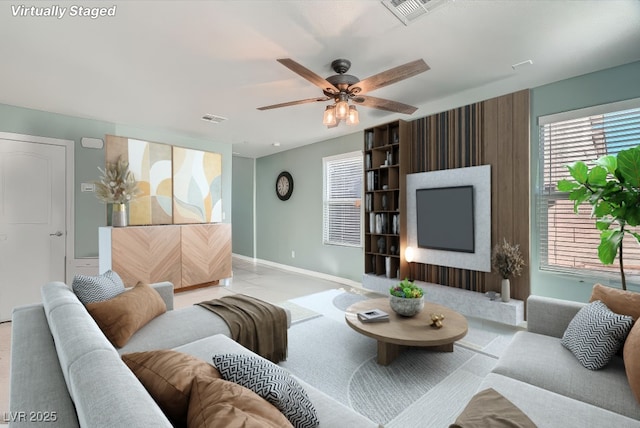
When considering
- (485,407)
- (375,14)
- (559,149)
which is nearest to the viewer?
(485,407)

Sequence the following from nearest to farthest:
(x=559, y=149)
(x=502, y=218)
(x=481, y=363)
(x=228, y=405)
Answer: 1. (x=228, y=405)
2. (x=481, y=363)
3. (x=559, y=149)
4. (x=502, y=218)

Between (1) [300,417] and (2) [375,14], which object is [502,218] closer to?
(2) [375,14]

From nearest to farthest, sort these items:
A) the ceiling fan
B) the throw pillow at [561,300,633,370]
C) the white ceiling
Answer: the throw pillow at [561,300,633,370]
the white ceiling
the ceiling fan

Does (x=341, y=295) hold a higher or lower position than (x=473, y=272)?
lower

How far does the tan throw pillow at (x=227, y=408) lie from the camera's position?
0.79 metres

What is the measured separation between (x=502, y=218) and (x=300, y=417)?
3269 mm

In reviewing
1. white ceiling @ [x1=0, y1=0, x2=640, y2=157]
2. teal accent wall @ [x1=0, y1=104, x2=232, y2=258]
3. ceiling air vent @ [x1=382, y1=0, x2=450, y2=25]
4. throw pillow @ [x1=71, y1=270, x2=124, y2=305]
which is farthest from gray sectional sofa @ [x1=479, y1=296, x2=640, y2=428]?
teal accent wall @ [x1=0, y1=104, x2=232, y2=258]

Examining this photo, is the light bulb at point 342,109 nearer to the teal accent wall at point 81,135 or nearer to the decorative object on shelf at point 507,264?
the decorative object on shelf at point 507,264

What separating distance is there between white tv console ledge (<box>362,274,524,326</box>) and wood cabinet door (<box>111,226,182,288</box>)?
10.7ft

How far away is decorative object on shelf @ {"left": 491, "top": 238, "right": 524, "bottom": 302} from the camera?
10.7 feet

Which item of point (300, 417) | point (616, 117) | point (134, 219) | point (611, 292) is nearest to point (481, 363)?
point (611, 292)

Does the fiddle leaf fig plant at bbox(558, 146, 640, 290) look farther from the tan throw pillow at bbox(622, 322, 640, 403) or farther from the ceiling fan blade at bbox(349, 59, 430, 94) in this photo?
the ceiling fan blade at bbox(349, 59, 430, 94)

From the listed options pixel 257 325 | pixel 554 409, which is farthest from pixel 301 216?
pixel 554 409

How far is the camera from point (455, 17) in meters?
2.18
